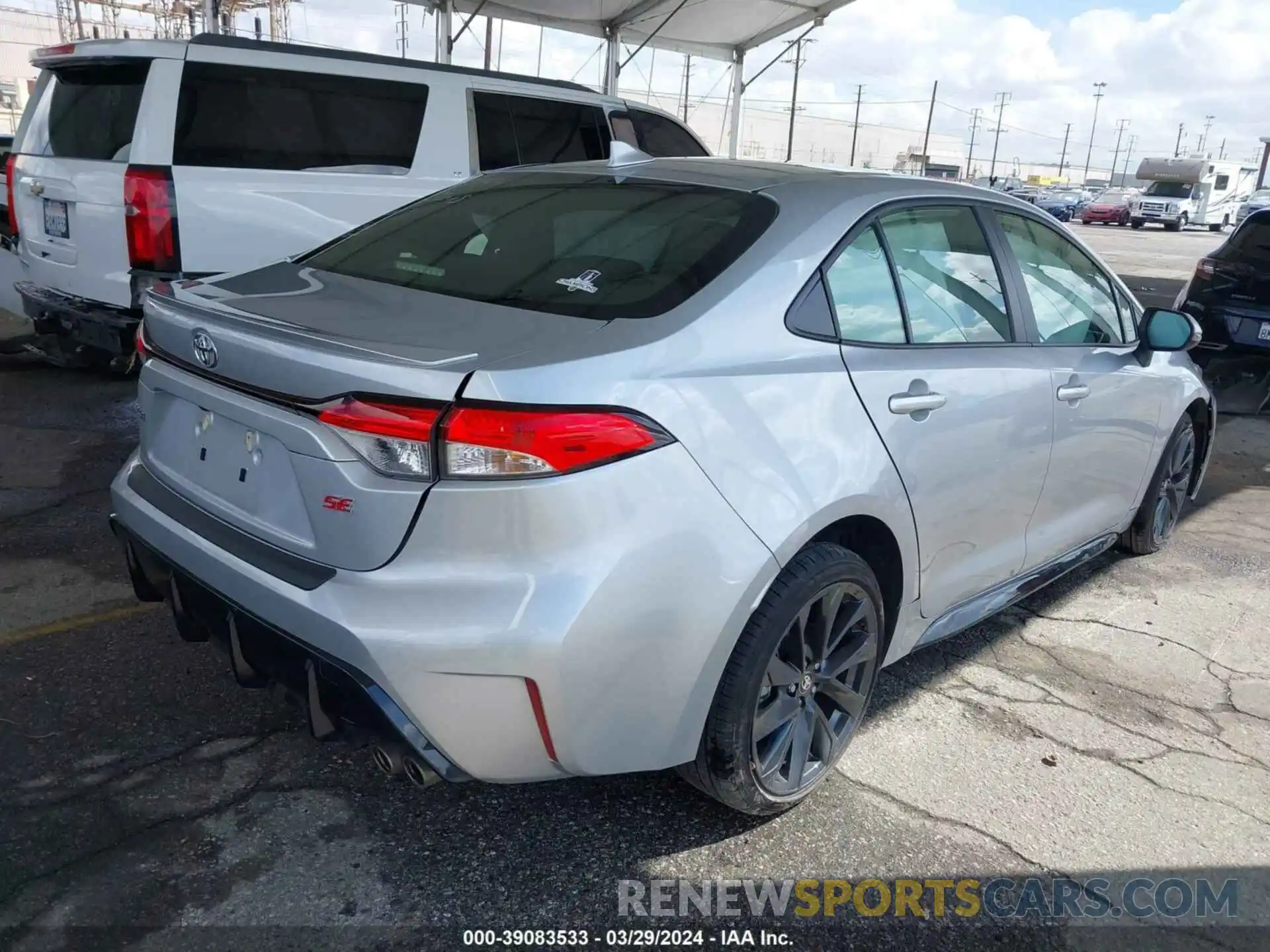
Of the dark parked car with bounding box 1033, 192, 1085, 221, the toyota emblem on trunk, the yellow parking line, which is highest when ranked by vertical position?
the dark parked car with bounding box 1033, 192, 1085, 221

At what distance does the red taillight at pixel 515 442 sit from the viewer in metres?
1.99

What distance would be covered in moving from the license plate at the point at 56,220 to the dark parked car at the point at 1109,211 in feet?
165

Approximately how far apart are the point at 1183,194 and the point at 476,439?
5143cm

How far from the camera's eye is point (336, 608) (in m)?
2.09

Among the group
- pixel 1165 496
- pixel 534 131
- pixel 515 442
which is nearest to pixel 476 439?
pixel 515 442

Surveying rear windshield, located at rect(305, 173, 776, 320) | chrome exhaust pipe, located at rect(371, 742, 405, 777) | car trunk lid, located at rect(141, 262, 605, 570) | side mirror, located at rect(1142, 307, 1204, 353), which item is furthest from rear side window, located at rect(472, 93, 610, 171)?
→ chrome exhaust pipe, located at rect(371, 742, 405, 777)

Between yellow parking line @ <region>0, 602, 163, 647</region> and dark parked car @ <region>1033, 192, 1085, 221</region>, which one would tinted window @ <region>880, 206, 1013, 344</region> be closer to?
yellow parking line @ <region>0, 602, 163, 647</region>

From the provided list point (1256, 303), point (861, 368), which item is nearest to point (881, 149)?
point (1256, 303)

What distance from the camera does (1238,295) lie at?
841 centimetres

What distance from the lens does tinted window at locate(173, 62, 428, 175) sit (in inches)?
219

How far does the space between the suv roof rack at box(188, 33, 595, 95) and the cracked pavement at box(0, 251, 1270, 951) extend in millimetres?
3296

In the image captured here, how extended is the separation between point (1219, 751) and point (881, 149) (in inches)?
4372

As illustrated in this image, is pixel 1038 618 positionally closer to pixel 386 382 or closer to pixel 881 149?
pixel 386 382

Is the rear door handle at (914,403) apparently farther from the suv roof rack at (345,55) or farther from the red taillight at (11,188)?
the red taillight at (11,188)
